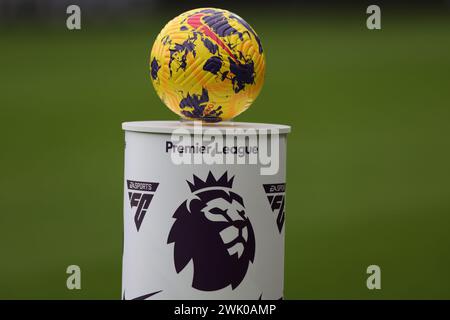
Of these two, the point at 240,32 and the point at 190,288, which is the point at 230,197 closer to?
the point at 190,288

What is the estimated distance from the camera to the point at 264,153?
4785 mm

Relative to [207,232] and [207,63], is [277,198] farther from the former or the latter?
[207,63]

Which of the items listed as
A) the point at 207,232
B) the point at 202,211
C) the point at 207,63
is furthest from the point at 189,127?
the point at 207,232

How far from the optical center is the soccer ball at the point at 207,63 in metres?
4.74

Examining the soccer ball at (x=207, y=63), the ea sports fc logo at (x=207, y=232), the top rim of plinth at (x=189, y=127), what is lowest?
the ea sports fc logo at (x=207, y=232)

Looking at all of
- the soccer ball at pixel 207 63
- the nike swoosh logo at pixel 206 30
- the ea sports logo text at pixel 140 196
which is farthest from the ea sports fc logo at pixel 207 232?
the nike swoosh logo at pixel 206 30

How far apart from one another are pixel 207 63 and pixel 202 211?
2.74ft

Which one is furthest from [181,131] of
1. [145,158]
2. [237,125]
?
[237,125]

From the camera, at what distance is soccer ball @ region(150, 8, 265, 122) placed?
4.74 meters

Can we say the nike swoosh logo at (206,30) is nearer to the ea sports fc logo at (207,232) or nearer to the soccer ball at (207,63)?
the soccer ball at (207,63)

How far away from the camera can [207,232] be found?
4.67 meters

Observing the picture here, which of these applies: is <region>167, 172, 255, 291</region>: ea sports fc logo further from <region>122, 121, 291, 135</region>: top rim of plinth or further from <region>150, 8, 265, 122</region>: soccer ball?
<region>150, 8, 265, 122</region>: soccer ball

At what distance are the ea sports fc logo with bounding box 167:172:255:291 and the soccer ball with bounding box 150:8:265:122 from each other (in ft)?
1.58

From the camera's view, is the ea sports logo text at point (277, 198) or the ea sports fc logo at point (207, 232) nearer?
the ea sports fc logo at point (207, 232)
